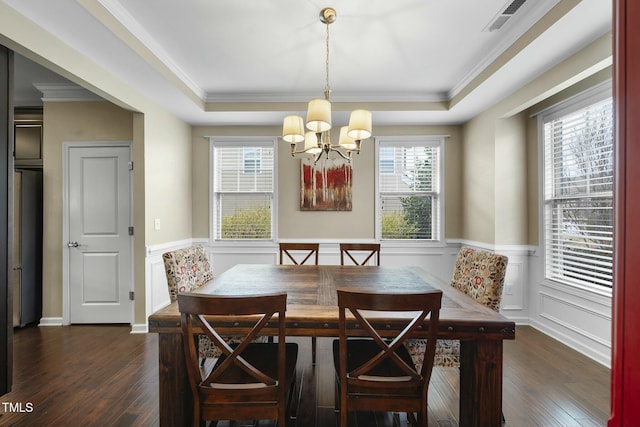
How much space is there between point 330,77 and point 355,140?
4.36ft

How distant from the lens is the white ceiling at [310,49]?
2156 millimetres

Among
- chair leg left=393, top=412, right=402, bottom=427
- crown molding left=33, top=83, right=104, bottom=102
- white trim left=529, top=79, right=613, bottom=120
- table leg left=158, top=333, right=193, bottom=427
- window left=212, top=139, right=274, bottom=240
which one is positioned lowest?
chair leg left=393, top=412, right=402, bottom=427

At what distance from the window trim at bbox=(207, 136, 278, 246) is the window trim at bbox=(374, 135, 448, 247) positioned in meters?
1.38

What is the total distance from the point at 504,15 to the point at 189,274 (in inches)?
114

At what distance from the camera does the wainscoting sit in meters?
2.78

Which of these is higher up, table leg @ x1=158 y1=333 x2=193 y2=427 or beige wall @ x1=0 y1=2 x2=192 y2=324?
beige wall @ x1=0 y1=2 x2=192 y2=324

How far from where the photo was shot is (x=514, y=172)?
142 inches

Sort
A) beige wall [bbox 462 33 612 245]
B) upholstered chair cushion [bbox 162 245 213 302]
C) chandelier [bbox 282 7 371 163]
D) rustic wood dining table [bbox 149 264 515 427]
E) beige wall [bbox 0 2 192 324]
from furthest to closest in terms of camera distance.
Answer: beige wall [bbox 462 33 612 245]
beige wall [bbox 0 2 192 324]
upholstered chair cushion [bbox 162 245 213 302]
chandelier [bbox 282 7 371 163]
rustic wood dining table [bbox 149 264 515 427]

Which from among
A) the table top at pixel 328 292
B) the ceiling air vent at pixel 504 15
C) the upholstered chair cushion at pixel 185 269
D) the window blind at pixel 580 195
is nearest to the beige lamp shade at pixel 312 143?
the table top at pixel 328 292

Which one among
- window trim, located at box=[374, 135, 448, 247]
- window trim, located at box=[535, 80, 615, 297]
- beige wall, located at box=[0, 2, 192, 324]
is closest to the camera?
beige wall, located at box=[0, 2, 192, 324]

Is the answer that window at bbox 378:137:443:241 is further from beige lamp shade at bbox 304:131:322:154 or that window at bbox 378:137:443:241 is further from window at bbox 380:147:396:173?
beige lamp shade at bbox 304:131:322:154

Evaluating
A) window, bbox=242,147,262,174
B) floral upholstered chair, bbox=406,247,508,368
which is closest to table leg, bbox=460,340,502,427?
floral upholstered chair, bbox=406,247,508,368

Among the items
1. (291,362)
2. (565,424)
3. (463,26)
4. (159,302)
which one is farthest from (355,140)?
(159,302)

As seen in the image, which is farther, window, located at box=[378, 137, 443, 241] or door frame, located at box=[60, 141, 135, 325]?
window, located at box=[378, 137, 443, 241]
